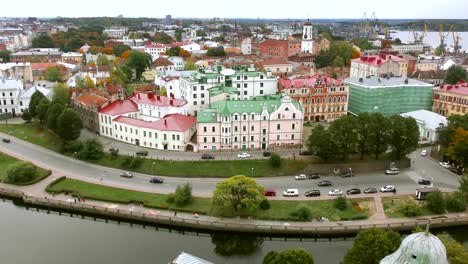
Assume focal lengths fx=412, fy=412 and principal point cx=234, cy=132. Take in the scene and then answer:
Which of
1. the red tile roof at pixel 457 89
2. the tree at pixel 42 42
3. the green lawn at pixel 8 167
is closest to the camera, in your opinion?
the green lawn at pixel 8 167

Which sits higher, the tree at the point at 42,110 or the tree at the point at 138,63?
the tree at the point at 138,63

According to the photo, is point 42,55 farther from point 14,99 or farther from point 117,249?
point 117,249

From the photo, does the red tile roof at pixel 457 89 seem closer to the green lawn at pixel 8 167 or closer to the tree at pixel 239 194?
the tree at pixel 239 194

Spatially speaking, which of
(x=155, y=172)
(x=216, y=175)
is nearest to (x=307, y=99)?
(x=216, y=175)

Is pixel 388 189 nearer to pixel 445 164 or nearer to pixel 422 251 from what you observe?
pixel 445 164

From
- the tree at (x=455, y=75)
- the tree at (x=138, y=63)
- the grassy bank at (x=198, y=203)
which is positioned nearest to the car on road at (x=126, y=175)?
the grassy bank at (x=198, y=203)

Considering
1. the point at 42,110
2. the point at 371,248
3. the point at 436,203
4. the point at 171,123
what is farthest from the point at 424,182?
the point at 42,110

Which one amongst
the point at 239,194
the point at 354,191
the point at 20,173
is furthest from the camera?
the point at 20,173
